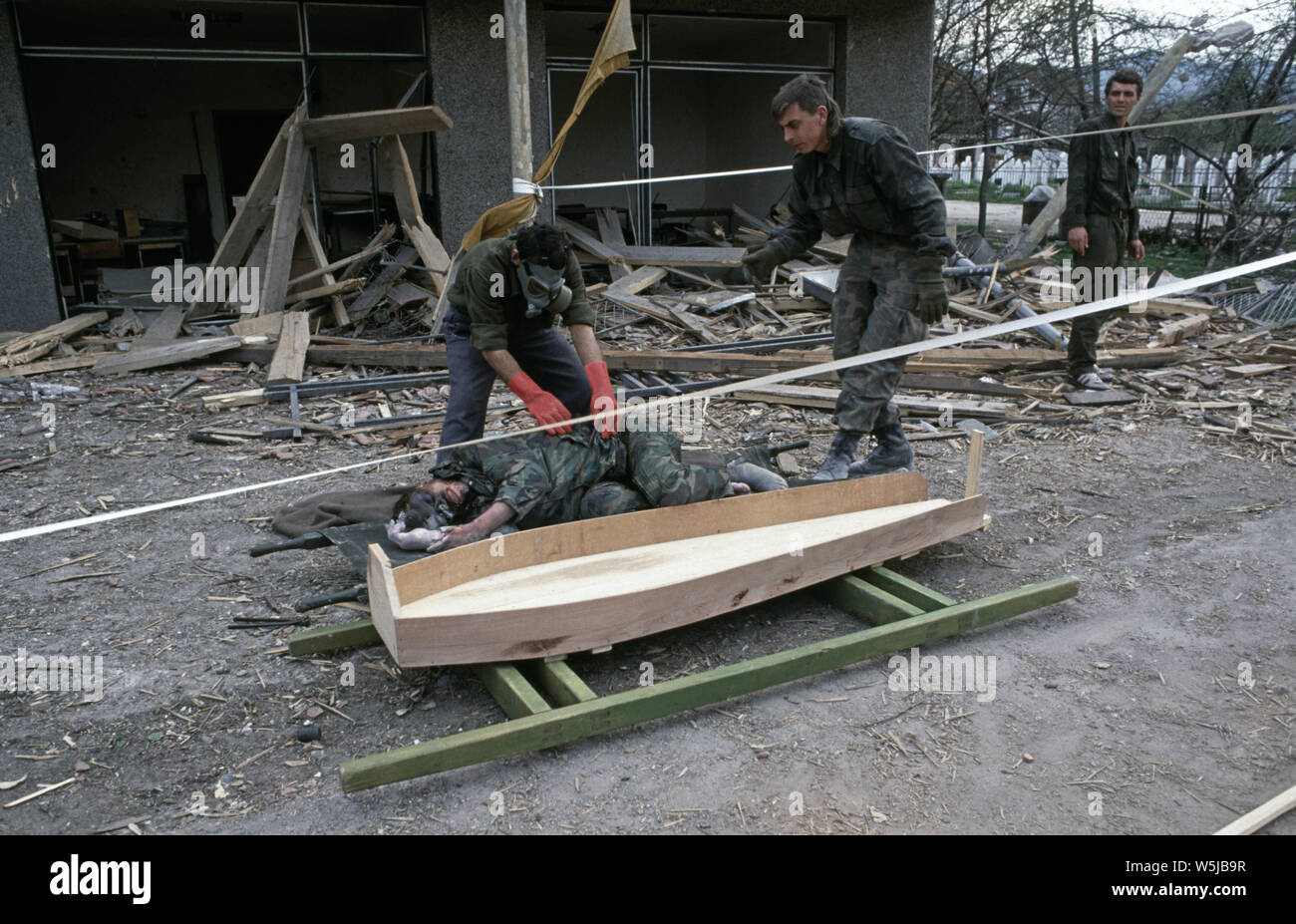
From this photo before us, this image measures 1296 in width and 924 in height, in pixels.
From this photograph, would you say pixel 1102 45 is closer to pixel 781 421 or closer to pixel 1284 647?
pixel 781 421

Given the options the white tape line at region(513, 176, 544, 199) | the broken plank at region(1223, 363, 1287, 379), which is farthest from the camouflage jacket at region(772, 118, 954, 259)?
the broken plank at region(1223, 363, 1287, 379)

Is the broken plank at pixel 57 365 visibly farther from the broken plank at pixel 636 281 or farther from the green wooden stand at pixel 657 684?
the green wooden stand at pixel 657 684

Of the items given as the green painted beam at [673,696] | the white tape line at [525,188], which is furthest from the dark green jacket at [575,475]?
the white tape line at [525,188]

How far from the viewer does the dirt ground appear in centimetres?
274

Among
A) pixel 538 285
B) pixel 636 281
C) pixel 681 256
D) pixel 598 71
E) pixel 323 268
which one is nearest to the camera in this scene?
pixel 538 285

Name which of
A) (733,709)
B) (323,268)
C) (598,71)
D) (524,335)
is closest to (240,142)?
(323,268)

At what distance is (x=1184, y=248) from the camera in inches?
578

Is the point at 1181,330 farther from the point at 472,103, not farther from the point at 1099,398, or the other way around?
the point at 472,103

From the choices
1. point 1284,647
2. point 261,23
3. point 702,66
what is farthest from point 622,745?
point 261,23

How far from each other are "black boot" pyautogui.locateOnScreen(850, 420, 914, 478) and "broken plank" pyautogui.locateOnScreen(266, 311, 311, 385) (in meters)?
4.75

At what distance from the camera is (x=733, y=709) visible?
129 inches

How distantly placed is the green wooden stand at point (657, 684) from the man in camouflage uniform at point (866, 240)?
4.27 ft

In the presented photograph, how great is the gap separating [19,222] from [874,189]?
8826mm

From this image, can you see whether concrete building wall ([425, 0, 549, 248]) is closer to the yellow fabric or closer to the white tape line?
the white tape line
